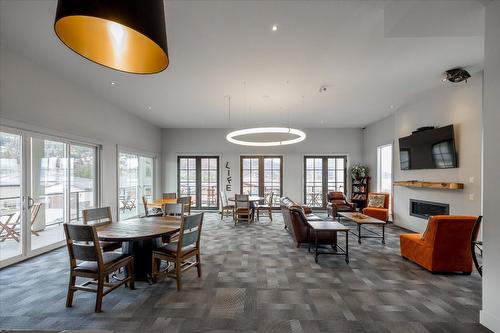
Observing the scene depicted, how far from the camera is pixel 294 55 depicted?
3.71 meters

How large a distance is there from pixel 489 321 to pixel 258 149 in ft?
25.2

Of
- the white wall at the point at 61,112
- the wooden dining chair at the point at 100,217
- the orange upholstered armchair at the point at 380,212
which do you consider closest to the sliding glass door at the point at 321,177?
the orange upholstered armchair at the point at 380,212

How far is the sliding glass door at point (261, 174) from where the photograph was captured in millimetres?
9453

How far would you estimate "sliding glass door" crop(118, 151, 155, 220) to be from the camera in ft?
22.6

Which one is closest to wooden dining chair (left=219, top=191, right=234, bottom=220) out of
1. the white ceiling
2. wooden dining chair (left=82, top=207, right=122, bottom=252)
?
the white ceiling

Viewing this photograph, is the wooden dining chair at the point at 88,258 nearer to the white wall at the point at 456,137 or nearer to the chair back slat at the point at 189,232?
the chair back slat at the point at 189,232

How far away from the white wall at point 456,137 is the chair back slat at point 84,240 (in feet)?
20.4

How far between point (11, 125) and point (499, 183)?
21.1 ft

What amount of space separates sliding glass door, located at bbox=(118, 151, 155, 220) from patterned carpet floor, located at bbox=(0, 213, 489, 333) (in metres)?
2.85

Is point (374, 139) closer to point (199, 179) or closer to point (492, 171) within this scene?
point (492, 171)

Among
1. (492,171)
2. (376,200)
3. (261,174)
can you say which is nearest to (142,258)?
(492,171)

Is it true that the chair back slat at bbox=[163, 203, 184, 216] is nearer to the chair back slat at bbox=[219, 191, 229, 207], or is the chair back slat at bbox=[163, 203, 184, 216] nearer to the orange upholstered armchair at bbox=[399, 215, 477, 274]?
the chair back slat at bbox=[219, 191, 229, 207]

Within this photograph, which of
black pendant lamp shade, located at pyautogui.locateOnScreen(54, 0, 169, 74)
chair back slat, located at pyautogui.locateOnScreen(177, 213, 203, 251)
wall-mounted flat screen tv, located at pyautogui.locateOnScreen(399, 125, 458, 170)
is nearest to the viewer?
black pendant lamp shade, located at pyautogui.locateOnScreen(54, 0, 169, 74)

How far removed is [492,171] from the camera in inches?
89.2
